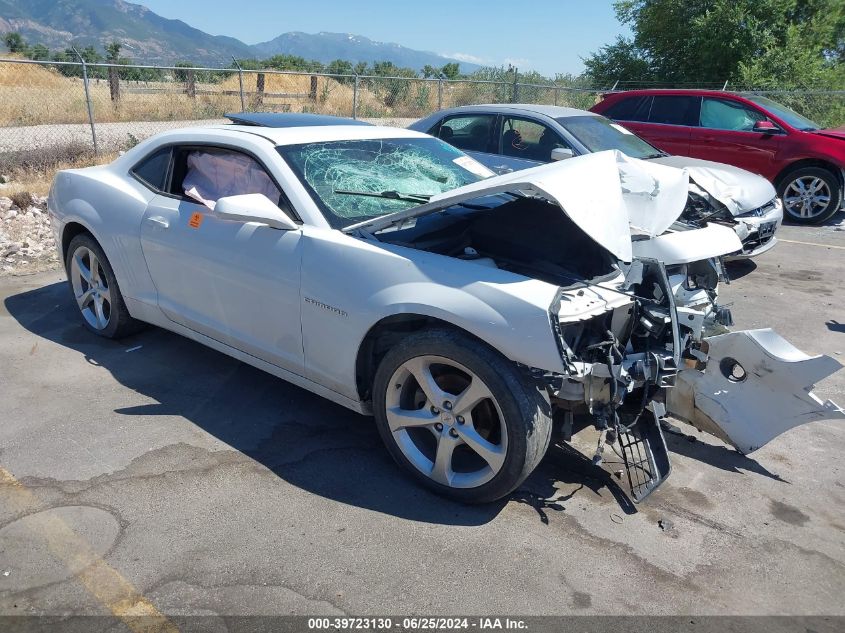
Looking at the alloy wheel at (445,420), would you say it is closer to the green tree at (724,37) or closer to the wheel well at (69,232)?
the wheel well at (69,232)

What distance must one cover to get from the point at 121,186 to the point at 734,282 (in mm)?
5756

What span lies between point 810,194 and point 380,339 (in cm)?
857

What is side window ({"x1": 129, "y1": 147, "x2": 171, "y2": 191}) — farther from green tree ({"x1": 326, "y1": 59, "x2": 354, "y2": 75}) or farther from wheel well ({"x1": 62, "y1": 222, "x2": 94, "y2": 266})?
green tree ({"x1": 326, "y1": 59, "x2": 354, "y2": 75})

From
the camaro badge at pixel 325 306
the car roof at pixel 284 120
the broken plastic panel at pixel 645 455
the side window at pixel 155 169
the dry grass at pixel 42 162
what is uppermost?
the car roof at pixel 284 120

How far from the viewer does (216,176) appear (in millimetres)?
4176

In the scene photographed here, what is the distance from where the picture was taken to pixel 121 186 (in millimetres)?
4523

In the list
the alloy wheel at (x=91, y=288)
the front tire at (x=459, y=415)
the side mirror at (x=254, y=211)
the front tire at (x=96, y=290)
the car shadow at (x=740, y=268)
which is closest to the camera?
the front tire at (x=459, y=415)

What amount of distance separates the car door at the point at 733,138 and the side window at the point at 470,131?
12.5 feet

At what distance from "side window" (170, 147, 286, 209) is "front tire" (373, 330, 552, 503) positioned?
128 cm

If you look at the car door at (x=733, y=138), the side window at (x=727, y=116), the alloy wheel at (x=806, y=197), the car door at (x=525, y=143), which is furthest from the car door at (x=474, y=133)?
the alloy wheel at (x=806, y=197)

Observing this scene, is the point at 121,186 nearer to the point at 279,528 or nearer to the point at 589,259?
the point at 279,528

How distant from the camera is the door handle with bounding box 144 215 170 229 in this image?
4118 mm

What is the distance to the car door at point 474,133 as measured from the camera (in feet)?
25.6

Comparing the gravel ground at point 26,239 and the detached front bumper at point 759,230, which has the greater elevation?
the detached front bumper at point 759,230
